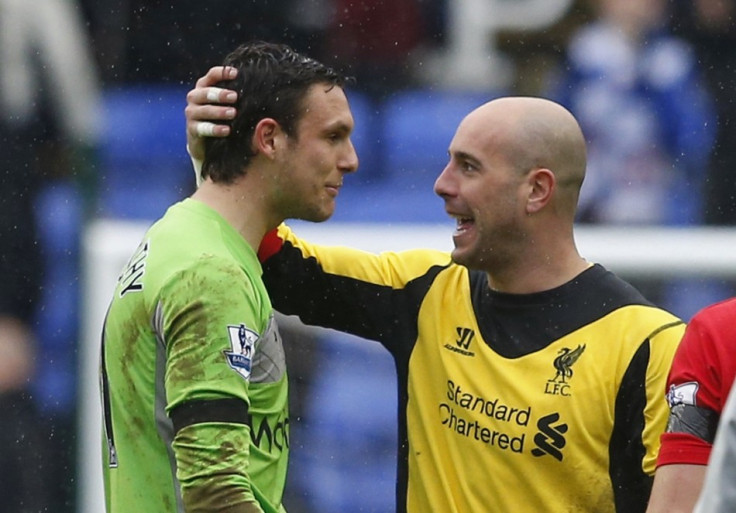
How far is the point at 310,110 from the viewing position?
9.67 ft

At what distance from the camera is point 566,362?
2994 millimetres

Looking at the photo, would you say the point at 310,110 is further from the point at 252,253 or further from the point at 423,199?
the point at 423,199

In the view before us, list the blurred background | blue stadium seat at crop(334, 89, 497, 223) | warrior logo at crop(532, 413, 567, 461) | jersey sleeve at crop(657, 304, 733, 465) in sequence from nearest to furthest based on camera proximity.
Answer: jersey sleeve at crop(657, 304, 733, 465)
warrior logo at crop(532, 413, 567, 461)
the blurred background
blue stadium seat at crop(334, 89, 497, 223)

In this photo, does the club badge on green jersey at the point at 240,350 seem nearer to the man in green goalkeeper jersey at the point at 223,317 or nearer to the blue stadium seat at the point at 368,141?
the man in green goalkeeper jersey at the point at 223,317

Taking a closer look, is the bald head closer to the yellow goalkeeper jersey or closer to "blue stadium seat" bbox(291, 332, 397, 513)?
the yellow goalkeeper jersey

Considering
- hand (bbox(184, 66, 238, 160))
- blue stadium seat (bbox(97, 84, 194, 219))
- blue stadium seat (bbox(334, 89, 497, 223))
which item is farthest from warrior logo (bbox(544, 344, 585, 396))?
blue stadium seat (bbox(97, 84, 194, 219))

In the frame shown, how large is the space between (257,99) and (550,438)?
0.93 m

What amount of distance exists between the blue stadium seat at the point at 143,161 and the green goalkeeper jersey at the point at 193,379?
3.03m

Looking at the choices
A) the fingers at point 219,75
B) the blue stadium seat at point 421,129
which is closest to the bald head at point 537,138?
the fingers at point 219,75

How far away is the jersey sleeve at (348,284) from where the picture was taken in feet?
10.5

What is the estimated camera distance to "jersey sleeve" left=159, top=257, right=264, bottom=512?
2.52 metres

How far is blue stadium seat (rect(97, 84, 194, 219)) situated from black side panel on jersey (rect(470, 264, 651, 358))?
289cm

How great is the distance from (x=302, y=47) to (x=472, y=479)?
3434 mm

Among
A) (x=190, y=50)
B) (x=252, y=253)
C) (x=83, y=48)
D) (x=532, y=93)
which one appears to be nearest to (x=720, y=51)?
(x=532, y=93)
